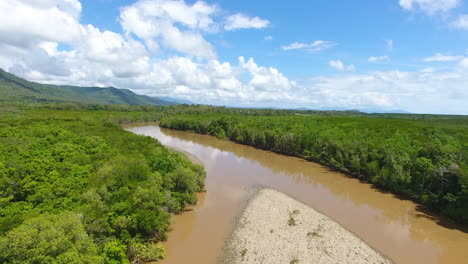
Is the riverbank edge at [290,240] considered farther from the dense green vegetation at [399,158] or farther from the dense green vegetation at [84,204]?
the dense green vegetation at [399,158]

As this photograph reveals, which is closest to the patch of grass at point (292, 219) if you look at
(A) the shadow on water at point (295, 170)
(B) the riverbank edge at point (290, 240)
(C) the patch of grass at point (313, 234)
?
(B) the riverbank edge at point (290, 240)

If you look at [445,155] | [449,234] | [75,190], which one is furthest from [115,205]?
[445,155]

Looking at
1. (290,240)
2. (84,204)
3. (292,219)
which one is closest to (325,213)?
(292,219)

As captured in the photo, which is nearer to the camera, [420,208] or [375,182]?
[420,208]

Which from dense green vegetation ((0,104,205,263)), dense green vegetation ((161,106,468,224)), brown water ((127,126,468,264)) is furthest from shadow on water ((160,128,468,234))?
dense green vegetation ((0,104,205,263))

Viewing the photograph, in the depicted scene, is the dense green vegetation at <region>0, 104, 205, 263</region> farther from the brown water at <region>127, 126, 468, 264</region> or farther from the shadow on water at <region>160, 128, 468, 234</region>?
the shadow on water at <region>160, 128, 468, 234</region>

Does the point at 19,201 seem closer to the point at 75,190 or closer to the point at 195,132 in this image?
the point at 75,190

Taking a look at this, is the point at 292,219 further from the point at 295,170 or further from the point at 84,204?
the point at 295,170
